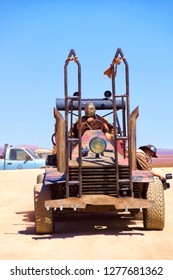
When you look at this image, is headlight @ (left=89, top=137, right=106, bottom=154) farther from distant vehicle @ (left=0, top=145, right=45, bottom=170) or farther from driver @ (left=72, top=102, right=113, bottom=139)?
distant vehicle @ (left=0, top=145, right=45, bottom=170)

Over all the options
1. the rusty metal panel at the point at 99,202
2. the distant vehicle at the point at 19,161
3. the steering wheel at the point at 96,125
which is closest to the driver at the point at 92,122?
the steering wheel at the point at 96,125

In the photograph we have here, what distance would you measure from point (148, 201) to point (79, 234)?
46.1 inches

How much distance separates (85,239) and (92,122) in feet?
9.11

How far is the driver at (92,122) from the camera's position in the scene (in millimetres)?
9383

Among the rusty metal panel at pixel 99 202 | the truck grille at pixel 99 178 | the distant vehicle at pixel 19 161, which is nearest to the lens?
the rusty metal panel at pixel 99 202

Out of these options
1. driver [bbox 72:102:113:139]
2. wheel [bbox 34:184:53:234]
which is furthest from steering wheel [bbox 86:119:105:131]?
wheel [bbox 34:184:53:234]

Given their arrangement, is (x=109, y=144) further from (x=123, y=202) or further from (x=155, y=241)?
(x=155, y=241)

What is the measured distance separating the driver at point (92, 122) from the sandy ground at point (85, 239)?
168cm

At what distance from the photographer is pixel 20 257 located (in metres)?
6.09

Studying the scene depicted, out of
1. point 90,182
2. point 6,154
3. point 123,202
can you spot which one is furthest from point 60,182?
point 6,154

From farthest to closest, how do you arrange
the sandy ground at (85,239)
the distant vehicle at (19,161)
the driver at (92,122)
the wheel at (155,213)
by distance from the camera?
1. the distant vehicle at (19,161)
2. the driver at (92,122)
3. the wheel at (155,213)
4. the sandy ground at (85,239)

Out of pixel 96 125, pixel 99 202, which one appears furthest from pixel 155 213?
A: pixel 96 125

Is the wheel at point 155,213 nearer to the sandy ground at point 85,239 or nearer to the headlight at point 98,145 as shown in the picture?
the sandy ground at point 85,239
